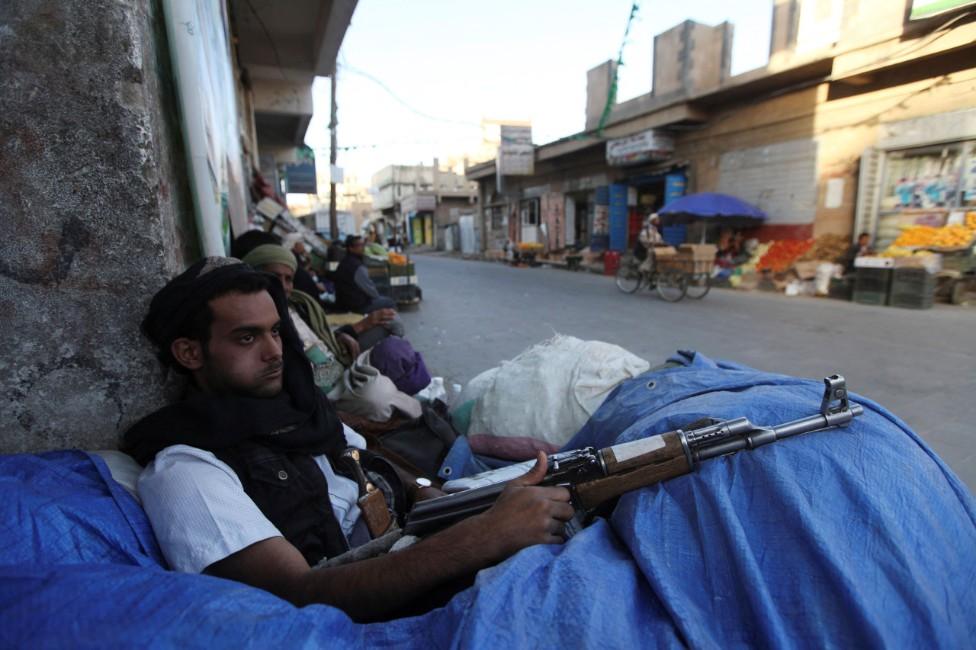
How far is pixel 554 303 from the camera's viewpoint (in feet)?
29.7

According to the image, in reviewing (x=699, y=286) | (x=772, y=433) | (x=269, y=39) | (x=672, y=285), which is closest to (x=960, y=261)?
(x=699, y=286)

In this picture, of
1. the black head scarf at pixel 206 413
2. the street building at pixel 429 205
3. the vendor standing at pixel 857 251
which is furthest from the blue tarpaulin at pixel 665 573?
the street building at pixel 429 205

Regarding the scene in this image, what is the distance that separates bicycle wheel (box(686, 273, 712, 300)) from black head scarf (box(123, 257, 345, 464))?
909 centimetres

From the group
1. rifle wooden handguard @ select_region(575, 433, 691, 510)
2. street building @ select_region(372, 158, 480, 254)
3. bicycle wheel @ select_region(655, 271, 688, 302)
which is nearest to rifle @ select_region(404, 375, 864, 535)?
rifle wooden handguard @ select_region(575, 433, 691, 510)

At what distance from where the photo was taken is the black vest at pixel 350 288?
20.6ft

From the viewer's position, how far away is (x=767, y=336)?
6.15 metres

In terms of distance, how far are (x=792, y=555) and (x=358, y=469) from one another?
120 cm

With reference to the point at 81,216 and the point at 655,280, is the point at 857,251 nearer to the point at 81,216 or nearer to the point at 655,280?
the point at 655,280

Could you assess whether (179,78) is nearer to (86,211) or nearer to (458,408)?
(86,211)

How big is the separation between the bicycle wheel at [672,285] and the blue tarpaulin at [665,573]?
29.1ft

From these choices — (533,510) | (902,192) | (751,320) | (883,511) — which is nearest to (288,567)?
(533,510)

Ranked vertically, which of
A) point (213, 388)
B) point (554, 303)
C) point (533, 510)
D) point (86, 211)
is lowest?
point (554, 303)

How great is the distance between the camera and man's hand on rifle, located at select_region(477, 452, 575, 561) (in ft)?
3.66

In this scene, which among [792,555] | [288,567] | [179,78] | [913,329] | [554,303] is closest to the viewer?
[792,555]
